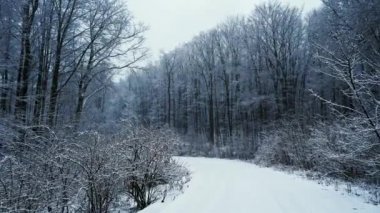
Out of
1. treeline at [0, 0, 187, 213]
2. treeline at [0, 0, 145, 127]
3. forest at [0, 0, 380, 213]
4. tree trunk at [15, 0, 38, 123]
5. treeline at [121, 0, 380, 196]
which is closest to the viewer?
treeline at [0, 0, 187, 213]

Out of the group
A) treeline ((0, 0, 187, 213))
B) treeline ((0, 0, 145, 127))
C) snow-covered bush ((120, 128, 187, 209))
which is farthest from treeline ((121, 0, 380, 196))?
snow-covered bush ((120, 128, 187, 209))

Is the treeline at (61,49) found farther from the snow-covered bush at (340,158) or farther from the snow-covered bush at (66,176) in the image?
the snow-covered bush at (340,158)

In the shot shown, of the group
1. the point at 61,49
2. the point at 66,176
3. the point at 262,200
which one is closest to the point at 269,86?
the point at 61,49

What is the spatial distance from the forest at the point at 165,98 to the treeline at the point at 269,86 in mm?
129

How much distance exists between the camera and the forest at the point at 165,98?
17.8ft

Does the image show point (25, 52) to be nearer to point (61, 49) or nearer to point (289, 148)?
point (61, 49)

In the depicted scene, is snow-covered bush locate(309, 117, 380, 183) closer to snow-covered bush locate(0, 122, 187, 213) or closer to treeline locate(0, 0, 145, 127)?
snow-covered bush locate(0, 122, 187, 213)

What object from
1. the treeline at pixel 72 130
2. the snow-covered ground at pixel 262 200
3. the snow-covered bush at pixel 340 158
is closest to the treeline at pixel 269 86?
the snow-covered bush at pixel 340 158

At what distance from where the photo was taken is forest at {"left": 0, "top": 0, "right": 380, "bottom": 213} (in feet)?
17.8

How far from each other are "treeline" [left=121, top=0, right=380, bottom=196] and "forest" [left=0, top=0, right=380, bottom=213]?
13cm

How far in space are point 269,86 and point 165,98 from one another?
21.4 meters

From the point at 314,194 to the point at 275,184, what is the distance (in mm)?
1597

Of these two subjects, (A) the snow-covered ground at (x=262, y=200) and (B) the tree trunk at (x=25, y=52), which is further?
(B) the tree trunk at (x=25, y=52)

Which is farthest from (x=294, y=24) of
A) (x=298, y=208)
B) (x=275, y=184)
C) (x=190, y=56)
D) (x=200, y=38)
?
(x=298, y=208)
